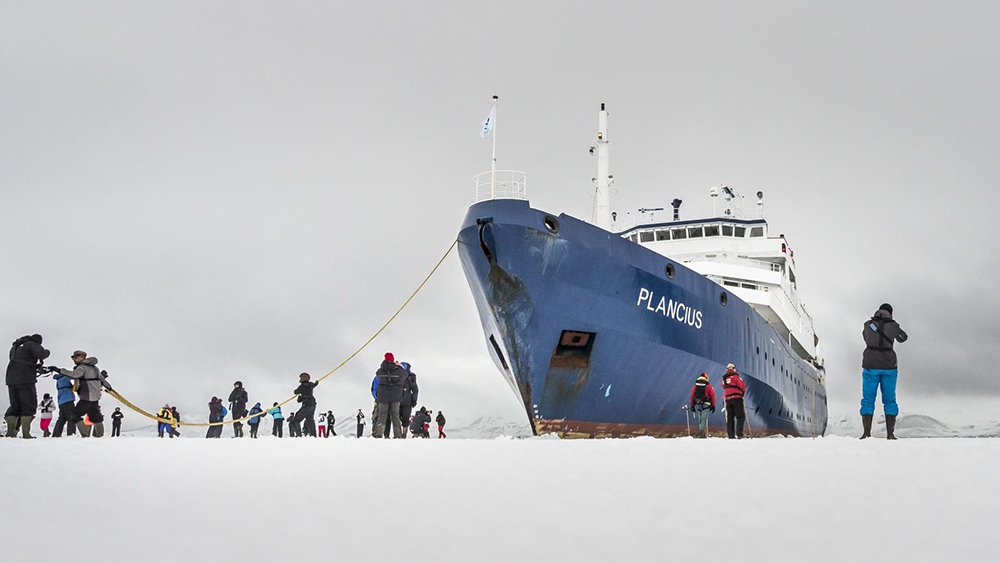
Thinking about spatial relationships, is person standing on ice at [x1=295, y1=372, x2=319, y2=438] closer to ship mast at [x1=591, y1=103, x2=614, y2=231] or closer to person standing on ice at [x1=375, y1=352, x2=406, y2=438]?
person standing on ice at [x1=375, y1=352, x2=406, y2=438]

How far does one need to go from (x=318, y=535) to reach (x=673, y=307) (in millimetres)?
13645

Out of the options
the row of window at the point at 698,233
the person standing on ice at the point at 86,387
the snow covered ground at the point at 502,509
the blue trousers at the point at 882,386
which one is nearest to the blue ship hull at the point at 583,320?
the blue trousers at the point at 882,386

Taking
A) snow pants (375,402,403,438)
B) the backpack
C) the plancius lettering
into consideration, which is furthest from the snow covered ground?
the plancius lettering

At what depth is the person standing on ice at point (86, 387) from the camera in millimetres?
11461

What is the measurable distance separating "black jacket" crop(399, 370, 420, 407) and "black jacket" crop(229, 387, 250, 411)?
560cm

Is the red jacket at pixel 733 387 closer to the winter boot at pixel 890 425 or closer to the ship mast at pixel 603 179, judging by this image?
the winter boot at pixel 890 425

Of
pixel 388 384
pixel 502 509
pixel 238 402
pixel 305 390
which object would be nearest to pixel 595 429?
pixel 388 384

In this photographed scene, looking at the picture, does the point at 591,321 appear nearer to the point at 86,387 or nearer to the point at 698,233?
the point at 86,387

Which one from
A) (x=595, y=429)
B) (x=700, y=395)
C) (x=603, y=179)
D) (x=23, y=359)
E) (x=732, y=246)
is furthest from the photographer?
(x=732, y=246)

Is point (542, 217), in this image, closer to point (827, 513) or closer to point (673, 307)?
point (673, 307)

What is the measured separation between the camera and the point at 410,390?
13.9 metres

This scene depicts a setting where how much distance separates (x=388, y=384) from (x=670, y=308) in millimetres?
6587

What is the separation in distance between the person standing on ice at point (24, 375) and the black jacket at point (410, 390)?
576cm

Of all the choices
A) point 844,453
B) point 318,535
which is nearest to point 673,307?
point 844,453
